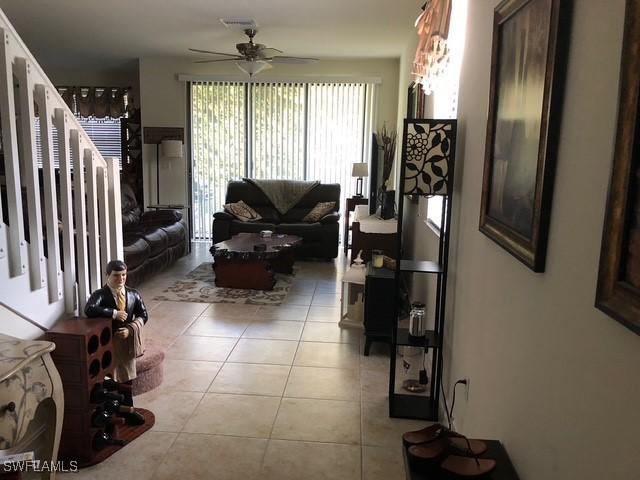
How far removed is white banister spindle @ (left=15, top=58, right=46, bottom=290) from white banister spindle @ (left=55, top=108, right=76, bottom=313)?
163 millimetres

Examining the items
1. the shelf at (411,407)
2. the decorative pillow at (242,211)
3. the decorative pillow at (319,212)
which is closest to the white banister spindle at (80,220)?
the shelf at (411,407)

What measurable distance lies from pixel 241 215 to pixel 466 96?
4.59 meters

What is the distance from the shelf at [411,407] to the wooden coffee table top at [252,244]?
8.30 ft

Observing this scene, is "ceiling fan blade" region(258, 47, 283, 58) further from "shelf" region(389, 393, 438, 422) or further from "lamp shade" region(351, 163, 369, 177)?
"shelf" region(389, 393, 438, 422)

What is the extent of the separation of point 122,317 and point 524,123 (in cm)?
198

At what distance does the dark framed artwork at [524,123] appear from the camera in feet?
4.17

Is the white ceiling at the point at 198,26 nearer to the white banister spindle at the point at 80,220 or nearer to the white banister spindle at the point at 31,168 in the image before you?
the white banister spindle at the point at 80,220

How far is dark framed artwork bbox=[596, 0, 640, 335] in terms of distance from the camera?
86cm

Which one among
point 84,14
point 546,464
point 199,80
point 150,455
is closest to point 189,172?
point 199,80

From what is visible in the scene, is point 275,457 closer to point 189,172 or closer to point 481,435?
point 481,435

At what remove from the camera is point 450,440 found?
153cm

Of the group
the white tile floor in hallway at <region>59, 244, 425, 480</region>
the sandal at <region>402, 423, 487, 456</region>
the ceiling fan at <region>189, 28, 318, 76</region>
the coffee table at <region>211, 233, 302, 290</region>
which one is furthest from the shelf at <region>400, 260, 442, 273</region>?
the ceiling fan at <region>189, 28, 318, 76</region>

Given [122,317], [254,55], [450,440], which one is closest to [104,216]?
[122,317]

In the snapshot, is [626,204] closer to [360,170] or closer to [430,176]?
[430,176]
